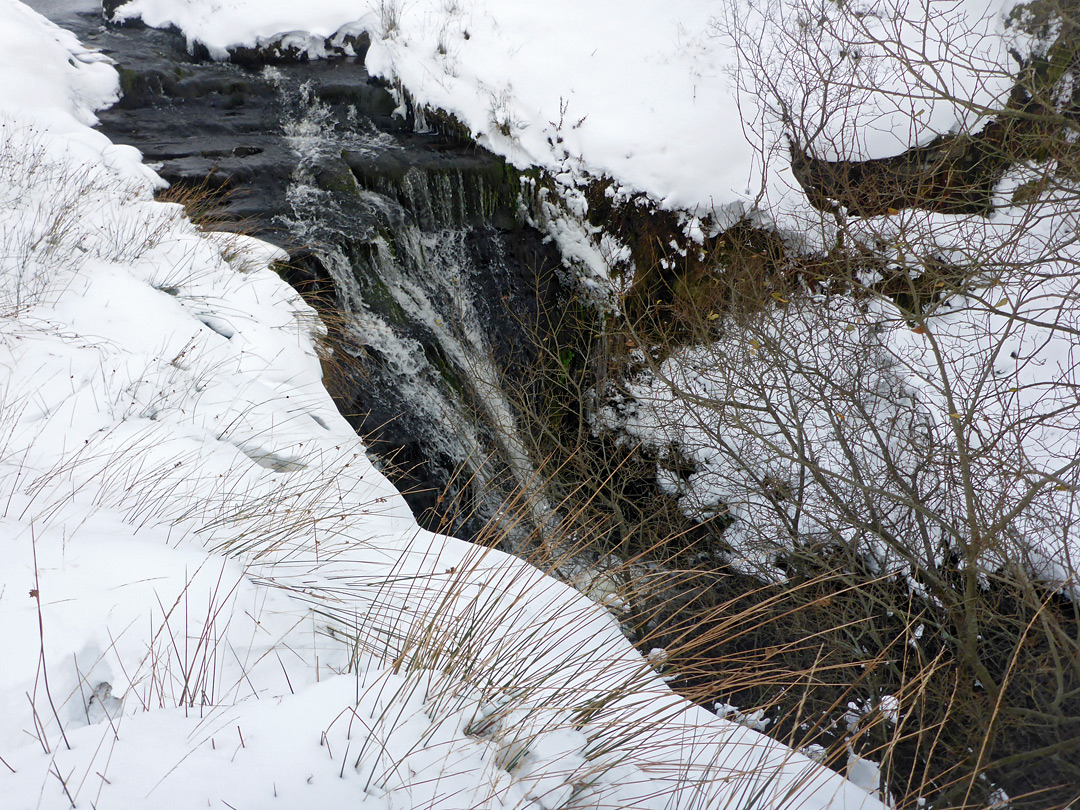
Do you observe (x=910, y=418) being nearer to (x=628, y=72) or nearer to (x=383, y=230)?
(x=383, y=230)

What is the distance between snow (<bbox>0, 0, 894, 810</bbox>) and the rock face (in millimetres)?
2124

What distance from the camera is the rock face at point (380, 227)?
6250mm

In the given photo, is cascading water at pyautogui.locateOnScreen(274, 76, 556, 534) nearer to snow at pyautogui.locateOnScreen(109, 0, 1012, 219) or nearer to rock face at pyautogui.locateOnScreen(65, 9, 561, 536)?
rock face at pyautogui.locateOnScreen(65, 9, 561, 536)

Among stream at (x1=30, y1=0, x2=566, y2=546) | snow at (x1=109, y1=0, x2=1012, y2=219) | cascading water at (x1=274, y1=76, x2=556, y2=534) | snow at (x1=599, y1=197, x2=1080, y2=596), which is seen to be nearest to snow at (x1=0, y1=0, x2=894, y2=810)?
stream at (x1=30, y1=0, x2=566, y2=546)

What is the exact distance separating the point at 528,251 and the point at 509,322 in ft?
2.96

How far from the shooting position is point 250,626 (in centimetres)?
194

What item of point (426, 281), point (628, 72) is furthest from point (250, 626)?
point (628, 72)

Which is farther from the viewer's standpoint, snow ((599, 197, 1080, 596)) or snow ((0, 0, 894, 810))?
snow ((599, 197, 1080, 596))

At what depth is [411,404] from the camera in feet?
20.9

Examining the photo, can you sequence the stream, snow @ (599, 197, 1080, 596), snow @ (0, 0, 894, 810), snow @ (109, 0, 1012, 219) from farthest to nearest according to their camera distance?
snow @ (109, 0, 1012, 219), the stream, snow @ (599, 197, 1080, 596), snow @ (0, 0, 894, 810)

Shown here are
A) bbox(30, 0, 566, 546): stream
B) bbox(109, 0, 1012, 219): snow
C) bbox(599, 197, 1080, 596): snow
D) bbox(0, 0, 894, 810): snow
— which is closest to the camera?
bbox(0, 0, 894, 810): snow

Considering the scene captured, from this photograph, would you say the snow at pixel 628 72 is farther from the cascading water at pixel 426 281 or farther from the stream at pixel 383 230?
the cascading water at pixel 426 281

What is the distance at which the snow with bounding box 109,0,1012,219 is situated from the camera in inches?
282

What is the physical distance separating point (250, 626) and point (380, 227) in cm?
545
